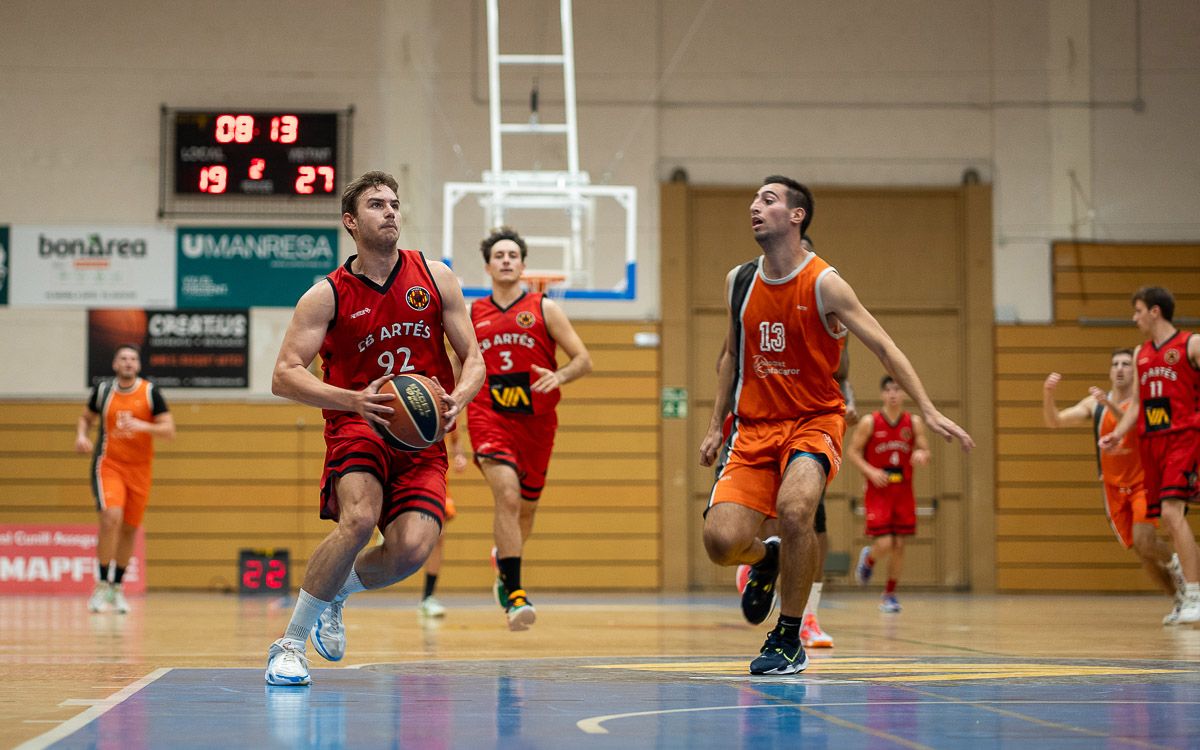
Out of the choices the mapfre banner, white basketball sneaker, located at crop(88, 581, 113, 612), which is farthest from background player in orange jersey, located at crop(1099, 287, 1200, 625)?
the mapfre banner

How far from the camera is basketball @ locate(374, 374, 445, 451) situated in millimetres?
4711

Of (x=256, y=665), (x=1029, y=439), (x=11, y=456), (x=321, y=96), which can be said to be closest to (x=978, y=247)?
(x=1029, y=439)

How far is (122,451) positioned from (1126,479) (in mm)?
8129

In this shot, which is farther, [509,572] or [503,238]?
[503,238]

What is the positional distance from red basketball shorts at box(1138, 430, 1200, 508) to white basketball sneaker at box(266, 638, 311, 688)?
21.5 ft

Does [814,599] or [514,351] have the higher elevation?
[514,351]

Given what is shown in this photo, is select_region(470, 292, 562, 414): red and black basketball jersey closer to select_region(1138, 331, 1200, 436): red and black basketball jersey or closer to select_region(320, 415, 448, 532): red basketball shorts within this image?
select_region(320, 415, 448, 532): red basketball shorts

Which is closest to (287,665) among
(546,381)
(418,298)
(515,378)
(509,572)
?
(418,298)

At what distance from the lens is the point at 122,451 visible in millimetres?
11852

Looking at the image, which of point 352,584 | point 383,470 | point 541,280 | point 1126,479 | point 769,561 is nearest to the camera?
point 383,470

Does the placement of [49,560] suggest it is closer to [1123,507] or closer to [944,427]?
[1123,507]

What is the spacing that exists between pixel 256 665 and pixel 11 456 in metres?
10.5

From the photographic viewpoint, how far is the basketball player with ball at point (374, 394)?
477 centimetres

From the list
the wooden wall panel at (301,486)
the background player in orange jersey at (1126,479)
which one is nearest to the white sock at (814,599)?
the background player in orange jersey at (1126,479)
